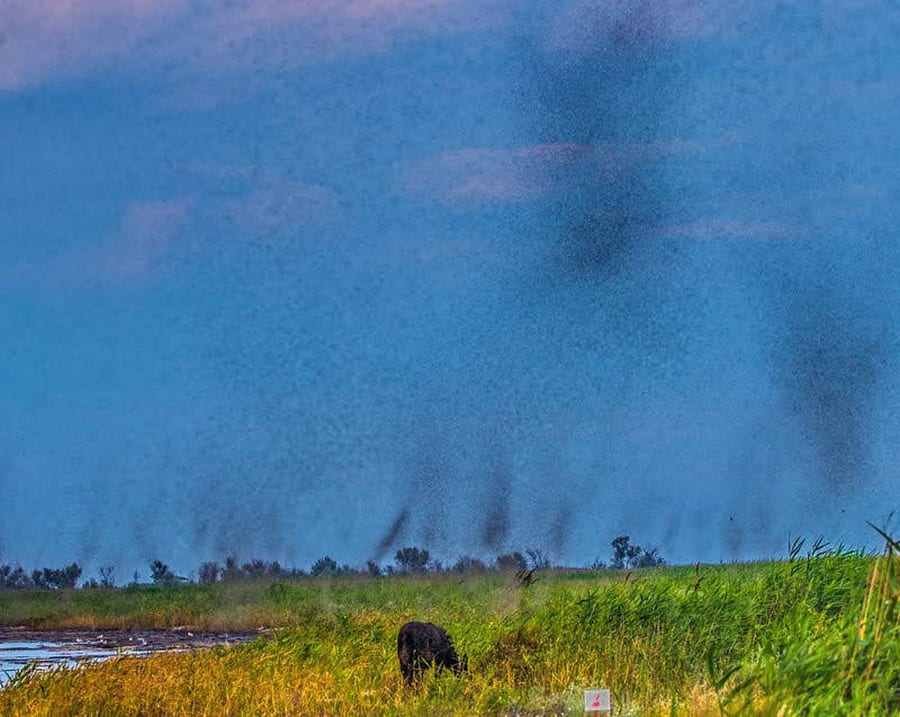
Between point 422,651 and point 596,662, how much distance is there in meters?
2.92

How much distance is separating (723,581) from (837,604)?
122 inches

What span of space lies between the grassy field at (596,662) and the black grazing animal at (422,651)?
356 mm

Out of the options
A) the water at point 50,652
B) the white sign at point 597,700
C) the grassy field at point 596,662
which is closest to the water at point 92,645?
the water at point 50,652

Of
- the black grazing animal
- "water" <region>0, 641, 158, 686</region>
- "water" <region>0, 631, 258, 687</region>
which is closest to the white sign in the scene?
the black grazing animal

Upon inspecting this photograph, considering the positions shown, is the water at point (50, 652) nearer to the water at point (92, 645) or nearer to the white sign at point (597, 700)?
the water at point (92, 645)

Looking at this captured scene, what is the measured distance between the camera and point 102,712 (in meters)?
19.4

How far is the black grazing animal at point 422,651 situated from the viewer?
67.9ft

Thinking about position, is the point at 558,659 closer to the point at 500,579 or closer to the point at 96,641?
the point at 500,579

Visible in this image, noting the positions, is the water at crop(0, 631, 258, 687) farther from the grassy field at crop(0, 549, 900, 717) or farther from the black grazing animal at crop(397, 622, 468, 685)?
the black grazing animal at crop(397, 622, 468, 685)

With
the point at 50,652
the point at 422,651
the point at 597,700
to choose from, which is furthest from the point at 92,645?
the point at 597,700

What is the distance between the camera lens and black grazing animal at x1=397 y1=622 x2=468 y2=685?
2070 centimetres

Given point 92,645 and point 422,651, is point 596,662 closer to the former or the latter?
point 422,651

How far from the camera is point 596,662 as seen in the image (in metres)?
21.8

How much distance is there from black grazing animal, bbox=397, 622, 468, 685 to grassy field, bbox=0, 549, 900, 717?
0.36 metres
